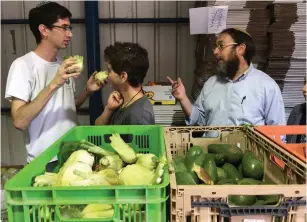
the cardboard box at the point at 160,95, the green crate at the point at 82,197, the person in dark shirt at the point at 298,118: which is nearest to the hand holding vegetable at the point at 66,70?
the green crate at the point at 82,197

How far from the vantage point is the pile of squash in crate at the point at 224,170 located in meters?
0.86

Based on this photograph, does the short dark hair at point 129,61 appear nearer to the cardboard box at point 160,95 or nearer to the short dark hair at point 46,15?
the short dark hair at point 46,15

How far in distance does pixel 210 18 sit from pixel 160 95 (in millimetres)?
745

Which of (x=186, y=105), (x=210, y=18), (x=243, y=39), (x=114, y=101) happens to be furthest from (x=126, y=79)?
(x=210, y=18)

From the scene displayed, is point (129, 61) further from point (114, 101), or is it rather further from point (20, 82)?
point (20, 82)

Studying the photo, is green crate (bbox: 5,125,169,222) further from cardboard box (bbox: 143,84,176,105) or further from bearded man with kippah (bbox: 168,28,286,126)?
cardboard box (bbox: 143,84,176,105)

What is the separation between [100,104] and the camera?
10.2 feet

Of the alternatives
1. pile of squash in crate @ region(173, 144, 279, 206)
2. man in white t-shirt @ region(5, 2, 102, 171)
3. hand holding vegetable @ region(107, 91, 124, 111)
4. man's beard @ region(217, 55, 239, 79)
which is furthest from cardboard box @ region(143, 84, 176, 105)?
pile of squash in crate @ region(173, 144, 279, 206)

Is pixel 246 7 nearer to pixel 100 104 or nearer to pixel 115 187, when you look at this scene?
pixel 100 104

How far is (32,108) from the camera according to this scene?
1.53 metres

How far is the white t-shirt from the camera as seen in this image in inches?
63.6

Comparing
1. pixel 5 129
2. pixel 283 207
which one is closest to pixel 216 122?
pixel 283 207

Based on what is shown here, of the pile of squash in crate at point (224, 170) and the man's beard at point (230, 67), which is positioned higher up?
the man's beard at point (230, 67)

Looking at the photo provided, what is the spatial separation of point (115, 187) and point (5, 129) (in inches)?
119
